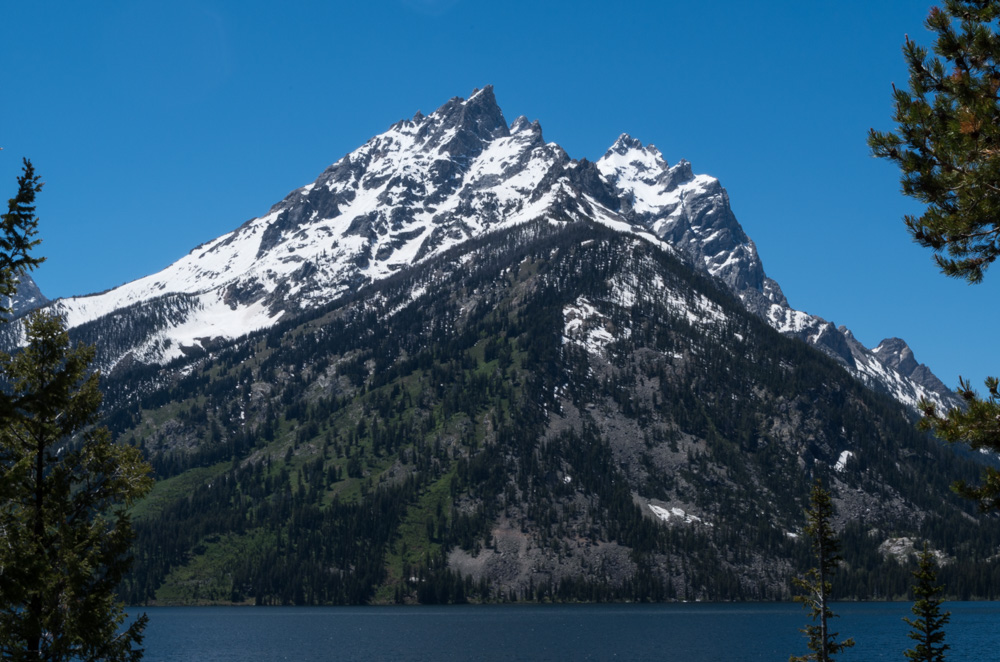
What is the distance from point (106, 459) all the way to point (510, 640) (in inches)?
6571

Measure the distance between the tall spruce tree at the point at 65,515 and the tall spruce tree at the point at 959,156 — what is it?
82.9 feet

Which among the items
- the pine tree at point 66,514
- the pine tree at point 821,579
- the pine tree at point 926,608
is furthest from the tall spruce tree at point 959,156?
the pine tree at point 926,608

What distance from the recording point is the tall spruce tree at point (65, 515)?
31438 millimetres

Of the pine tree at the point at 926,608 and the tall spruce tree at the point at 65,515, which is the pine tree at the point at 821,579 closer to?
the pine tree at the point at 926,608

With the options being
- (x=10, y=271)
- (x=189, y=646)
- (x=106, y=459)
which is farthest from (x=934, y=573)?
(x=189, y=646)

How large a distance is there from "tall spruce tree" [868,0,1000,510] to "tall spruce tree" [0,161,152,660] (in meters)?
25.3

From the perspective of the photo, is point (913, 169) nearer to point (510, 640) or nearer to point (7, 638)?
point (7, 638)

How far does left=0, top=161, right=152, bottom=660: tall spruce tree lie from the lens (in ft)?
103

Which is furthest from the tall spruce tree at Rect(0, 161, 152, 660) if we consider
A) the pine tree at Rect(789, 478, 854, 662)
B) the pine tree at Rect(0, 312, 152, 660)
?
the pine tree at Rect(789, 478, 854, 662)

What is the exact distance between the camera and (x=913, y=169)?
2159cm

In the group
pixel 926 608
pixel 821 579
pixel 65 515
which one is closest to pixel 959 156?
pixel 65 515

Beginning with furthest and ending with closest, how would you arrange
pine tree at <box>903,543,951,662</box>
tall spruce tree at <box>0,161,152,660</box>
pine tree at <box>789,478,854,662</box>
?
pine tree at <box>903,543,951,662</box>, pine tree at <box>789,478,854,662</box>, tall spruce tree at <box>0,161,152,660</box>

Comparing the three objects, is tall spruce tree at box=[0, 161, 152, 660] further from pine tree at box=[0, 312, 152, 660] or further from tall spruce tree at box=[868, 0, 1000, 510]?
tall spruce tree at box=[868, 0, 1000, 510]

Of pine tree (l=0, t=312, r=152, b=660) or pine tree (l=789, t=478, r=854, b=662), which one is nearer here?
pine tree (l=0, t=312, r=152, b=660)
